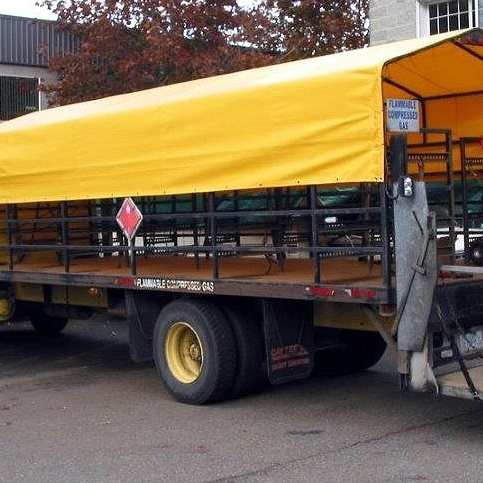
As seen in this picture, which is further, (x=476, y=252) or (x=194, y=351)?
(x=194, y=351)

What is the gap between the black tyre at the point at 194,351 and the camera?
27.1 feet

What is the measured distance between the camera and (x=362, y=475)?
626cm

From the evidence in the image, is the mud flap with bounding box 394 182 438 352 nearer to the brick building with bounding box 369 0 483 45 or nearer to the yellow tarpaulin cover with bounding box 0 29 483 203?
the yellow tarpaulin cover with bounding box 0 29 483 203

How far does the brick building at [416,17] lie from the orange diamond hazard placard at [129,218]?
8.49 meters

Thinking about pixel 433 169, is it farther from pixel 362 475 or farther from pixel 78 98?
pixel 78 98

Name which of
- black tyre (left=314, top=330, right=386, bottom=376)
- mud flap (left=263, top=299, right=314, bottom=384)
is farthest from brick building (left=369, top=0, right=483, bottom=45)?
mud flap (left=263, top=299, right=314, bottom=384)

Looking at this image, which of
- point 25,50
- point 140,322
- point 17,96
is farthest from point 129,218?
point 17,96

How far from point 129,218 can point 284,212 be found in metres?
2.17

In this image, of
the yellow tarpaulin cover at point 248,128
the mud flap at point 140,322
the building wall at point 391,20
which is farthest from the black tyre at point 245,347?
the building wall at point 391,20

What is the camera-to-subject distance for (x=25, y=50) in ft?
73.0

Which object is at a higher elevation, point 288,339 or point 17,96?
point 17,96

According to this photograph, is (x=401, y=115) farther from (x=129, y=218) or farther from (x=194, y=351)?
(x=129, y=218)

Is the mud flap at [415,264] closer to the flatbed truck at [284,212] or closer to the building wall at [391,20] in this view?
the flatbed truck at [284,212]

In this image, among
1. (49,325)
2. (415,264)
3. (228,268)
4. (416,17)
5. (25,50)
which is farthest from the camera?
(25,50)
